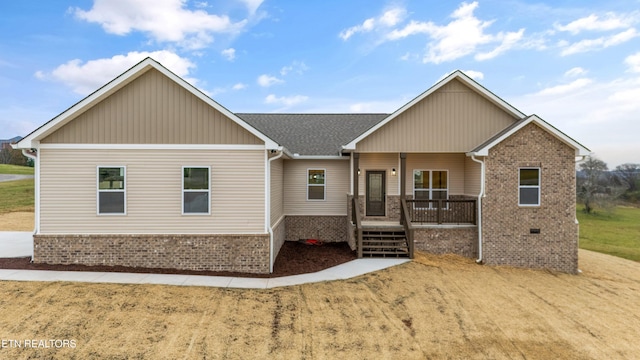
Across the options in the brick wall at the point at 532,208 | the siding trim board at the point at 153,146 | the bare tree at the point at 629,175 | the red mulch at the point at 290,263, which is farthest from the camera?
the bare tree at the point at 629,175

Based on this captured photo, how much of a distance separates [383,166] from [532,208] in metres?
5.74

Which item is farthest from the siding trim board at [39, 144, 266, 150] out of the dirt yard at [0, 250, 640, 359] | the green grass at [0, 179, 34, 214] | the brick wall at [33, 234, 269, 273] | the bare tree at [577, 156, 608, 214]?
the bare tree at [577, 156, 608, 214]

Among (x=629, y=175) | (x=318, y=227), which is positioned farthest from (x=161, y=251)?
(x=629, y=175)

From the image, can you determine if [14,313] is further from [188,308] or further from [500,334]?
[500,334]

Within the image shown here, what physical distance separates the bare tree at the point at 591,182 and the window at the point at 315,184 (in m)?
34.7

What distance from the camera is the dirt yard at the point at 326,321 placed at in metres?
5.35

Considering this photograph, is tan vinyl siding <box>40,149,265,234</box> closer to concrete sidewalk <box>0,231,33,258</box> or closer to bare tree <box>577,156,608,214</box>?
concrete sidewalk <box>0,231,33,258</box>

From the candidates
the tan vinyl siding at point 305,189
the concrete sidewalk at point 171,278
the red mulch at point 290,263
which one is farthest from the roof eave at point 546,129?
the concrete sidewalk at point 171,278

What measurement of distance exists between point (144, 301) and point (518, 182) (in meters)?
12.2

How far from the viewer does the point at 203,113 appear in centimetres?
936

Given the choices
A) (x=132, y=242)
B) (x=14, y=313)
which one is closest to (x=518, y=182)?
(x=132, y=242)

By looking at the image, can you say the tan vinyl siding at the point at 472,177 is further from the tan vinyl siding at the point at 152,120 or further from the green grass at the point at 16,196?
the green grass at the point at 16,196

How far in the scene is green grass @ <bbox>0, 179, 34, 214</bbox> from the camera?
22645 mm

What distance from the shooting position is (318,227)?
1435cm
